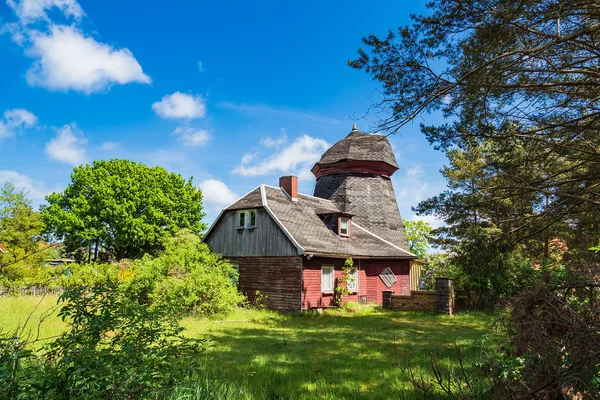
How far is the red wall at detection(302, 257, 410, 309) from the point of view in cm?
2036

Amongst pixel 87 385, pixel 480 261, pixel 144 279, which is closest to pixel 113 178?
pixel 144 279

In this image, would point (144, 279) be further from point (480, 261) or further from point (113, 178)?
point (113, 178)

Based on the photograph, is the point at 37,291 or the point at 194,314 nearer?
the point at 194,314

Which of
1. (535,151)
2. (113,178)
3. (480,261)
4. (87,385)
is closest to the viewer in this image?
(87,385)

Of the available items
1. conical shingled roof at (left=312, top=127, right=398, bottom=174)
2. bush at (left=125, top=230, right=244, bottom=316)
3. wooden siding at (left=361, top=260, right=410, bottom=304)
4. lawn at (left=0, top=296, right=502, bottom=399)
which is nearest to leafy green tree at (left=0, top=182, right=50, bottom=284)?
lawn at (left=0, top=296, right=502, bottom=399)

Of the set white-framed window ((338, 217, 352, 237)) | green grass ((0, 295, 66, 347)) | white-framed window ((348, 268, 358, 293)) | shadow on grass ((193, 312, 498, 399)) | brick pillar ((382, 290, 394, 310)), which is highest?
white-framed window ((338, 217, 352, 237))

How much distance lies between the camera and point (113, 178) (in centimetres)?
3916

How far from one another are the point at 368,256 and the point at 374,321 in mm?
6816

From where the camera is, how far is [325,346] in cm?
1116

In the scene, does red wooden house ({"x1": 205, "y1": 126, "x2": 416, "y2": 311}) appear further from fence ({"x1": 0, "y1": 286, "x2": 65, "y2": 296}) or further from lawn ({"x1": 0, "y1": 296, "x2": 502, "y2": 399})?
fence ({"x1": 0, "y1": 286, "x2": 65, "y2": 296})

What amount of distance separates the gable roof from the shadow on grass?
4.30 meters

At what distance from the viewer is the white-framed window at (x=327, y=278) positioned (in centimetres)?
2150

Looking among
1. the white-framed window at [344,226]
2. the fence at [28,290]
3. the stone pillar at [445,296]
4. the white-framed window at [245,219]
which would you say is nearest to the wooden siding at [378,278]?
the white-framed window at [344,226]

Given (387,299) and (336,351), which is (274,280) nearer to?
(387,299)
